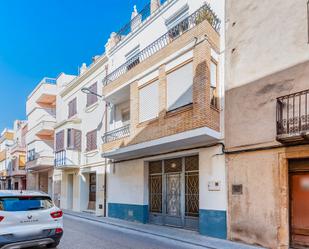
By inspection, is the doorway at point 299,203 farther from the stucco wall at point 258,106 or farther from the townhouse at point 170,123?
the townhouse at point 170,123

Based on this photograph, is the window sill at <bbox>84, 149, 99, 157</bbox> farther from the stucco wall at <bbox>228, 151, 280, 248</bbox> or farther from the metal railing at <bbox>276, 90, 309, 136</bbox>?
the metal railing at <bbox>276, 90, 309, 136</bbox>

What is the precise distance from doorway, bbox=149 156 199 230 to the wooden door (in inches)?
145

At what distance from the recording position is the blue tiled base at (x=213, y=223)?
992cm

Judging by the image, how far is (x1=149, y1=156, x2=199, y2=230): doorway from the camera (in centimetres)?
1173

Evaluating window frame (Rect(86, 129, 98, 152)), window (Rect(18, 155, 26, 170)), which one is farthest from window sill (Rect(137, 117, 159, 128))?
window (Rect(18, 155, 26, 170))

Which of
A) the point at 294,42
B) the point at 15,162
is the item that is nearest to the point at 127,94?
the point at 294,42

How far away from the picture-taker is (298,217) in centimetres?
843

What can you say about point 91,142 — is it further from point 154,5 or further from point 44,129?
point 44,129

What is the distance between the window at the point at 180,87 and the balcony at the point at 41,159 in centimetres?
1687

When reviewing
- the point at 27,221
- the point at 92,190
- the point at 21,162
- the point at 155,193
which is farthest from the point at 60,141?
the point at 21,162

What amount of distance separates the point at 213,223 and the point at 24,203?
5943mm

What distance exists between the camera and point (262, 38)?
956 cm

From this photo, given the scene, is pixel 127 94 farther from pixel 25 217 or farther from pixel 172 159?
pixel 25 217

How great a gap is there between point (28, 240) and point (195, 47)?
748 cm
